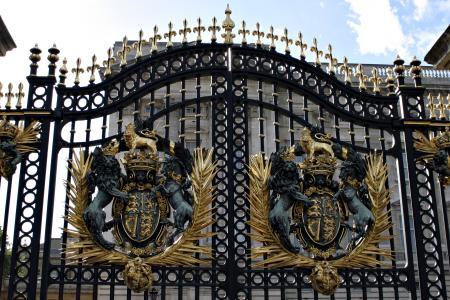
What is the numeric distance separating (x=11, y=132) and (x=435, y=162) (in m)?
5.21

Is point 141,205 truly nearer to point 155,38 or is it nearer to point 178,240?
point 178,240

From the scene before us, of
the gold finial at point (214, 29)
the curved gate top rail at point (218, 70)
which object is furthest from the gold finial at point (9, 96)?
the gold finial at point (214, 29)

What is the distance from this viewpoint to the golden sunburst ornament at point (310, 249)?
22.7ft

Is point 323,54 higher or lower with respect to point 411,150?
higher

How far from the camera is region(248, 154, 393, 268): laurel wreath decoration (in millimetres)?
6988

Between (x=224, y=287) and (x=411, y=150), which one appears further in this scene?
(x=411, y=150)

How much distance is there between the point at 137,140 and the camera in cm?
727

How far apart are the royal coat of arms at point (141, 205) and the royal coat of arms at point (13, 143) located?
0.61 metres

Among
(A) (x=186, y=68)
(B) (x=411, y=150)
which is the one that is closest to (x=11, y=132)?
(A) (x=186, y=68)

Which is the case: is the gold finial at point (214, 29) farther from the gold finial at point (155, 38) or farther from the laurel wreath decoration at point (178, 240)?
the laurel wreath decoration at point (178, 240)

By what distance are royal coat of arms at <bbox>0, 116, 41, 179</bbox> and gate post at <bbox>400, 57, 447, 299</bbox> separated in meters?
4.65

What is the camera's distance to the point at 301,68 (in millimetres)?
7926

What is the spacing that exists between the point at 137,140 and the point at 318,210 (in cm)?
231

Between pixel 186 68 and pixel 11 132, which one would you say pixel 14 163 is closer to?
pixel 11 132
